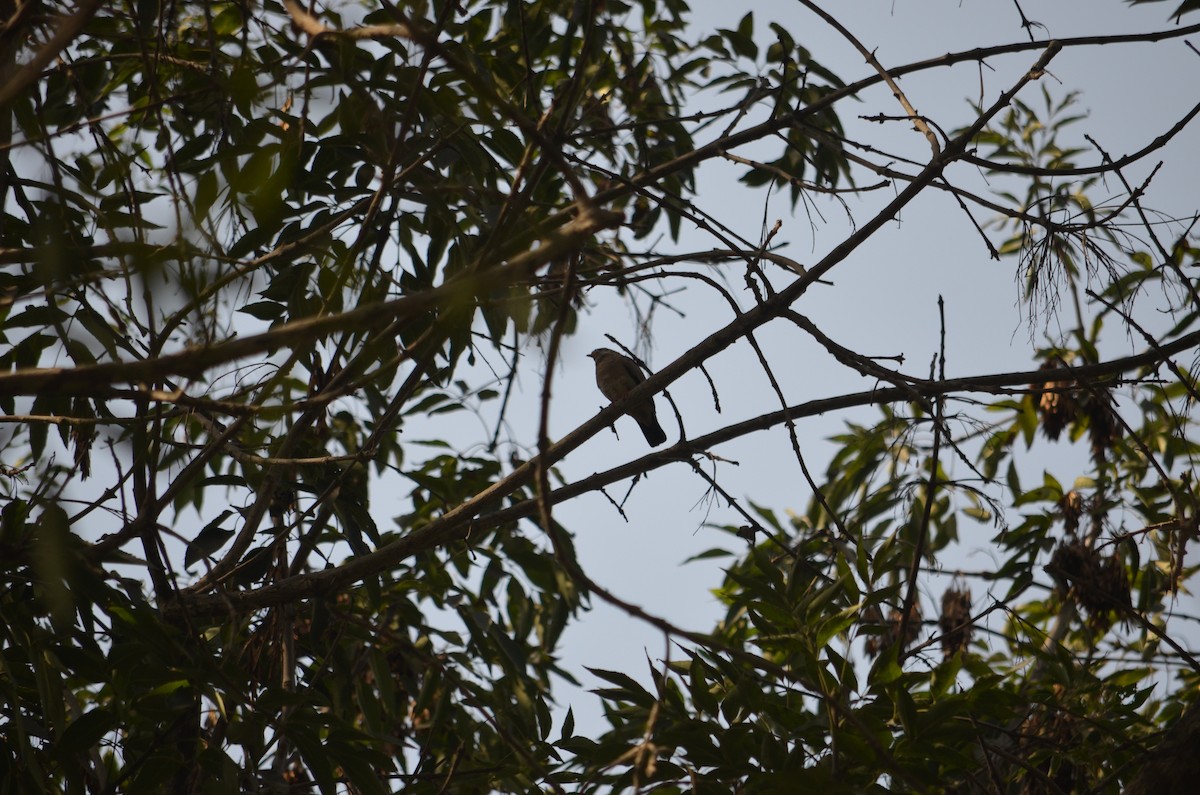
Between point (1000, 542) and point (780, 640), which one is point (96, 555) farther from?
point (1000, 542)

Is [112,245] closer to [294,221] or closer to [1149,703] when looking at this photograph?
[294,221]

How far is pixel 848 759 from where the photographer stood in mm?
2492

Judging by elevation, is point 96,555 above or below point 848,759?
above

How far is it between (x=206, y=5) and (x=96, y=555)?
3.83 feet

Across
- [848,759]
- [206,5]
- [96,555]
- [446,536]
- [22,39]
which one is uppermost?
[22,39]

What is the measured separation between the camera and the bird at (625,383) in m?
6.65

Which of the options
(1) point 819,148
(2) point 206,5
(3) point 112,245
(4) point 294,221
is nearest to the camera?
(3) point 112,245

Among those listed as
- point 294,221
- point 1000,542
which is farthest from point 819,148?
point 294,221

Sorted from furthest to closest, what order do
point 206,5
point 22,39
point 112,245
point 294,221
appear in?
point 294,221 < point 22,39 < point 206,5 < point 112,245

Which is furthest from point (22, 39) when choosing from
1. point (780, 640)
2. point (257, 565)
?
point (780, 640)

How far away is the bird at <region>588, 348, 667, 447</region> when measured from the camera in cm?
665

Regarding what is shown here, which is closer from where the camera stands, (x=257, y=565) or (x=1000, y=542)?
(x=257, y=565)

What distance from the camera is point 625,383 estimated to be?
6891mm

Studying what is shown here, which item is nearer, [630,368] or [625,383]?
[630,368]
